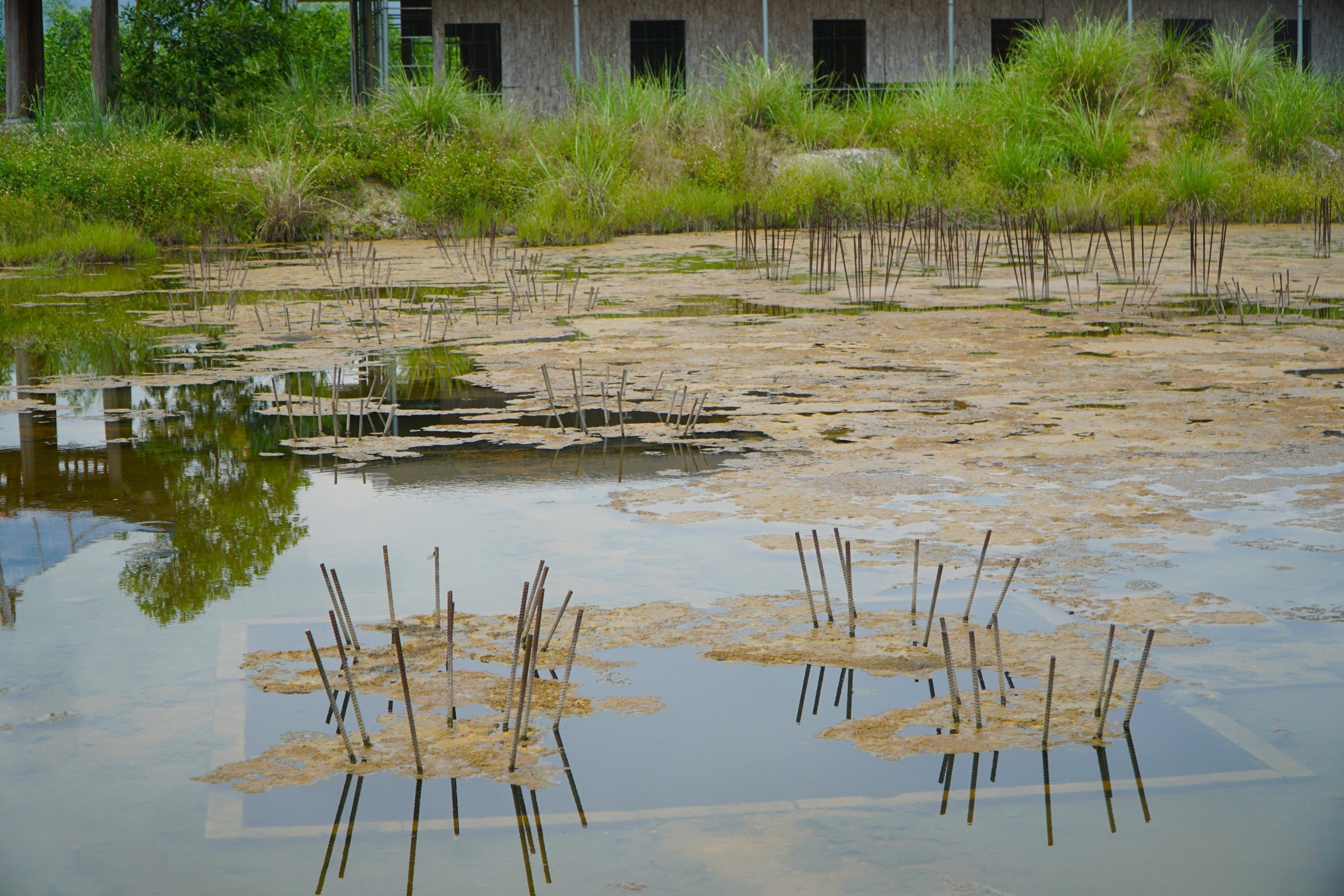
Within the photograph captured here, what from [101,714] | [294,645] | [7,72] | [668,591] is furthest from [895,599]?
[7,72]

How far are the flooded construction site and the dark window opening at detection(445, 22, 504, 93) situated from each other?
15062mm

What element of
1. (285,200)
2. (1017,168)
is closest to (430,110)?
(285,200)

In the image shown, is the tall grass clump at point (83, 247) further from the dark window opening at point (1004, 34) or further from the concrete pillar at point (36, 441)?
the dark window opening at point (1004, 34)

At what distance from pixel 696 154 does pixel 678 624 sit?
44.2ft

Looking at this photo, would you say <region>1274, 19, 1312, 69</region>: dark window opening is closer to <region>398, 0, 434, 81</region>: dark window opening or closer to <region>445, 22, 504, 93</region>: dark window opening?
<region>445, 22, 504, 93</region>: dark window opening

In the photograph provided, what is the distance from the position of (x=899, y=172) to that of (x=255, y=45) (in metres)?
8.47

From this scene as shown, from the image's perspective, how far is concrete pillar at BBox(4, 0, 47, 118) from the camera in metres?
15.4

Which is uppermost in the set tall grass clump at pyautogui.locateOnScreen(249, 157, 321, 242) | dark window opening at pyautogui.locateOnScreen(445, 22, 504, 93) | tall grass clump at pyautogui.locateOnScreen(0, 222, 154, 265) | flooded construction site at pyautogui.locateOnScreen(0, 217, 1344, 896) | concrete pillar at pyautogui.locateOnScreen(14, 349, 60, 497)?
dark window opening at pyautogui.locateOnScreen(445, 22, 504, 93)

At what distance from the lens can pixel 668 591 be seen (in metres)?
2.92

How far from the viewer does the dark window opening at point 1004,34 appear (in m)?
20.7

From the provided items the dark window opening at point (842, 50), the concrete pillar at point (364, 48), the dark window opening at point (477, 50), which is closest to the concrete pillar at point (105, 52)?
the concrete pillar at point (364, 48)

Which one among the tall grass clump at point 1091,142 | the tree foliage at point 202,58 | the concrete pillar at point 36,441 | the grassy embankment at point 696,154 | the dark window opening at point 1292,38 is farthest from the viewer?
the dark window opening at point 1292,38

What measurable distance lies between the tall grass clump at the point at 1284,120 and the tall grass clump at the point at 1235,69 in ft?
1.34

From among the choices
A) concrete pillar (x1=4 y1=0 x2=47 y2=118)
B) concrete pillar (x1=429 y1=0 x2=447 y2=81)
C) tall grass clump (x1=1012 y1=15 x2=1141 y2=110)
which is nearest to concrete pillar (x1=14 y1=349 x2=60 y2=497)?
concrete pillar (x1=4 y1=0 x2=47 y2=118)
